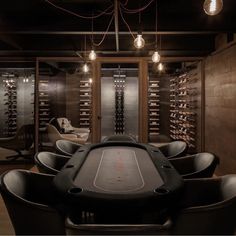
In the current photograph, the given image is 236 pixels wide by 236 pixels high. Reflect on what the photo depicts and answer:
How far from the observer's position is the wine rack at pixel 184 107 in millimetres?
7180

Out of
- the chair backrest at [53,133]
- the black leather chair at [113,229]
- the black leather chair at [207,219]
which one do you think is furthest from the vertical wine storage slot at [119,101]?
the black leather chair at [113,229]

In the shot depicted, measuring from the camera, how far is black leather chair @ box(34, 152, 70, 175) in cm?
304

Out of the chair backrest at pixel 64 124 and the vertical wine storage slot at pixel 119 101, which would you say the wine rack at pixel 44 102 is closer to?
the chair backrest at pixel 64 124

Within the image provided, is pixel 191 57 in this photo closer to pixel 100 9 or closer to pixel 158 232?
pixel 100 9

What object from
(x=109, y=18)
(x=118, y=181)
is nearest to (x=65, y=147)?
(x=109, y=18)

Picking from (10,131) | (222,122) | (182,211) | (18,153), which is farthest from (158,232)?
(10,131)

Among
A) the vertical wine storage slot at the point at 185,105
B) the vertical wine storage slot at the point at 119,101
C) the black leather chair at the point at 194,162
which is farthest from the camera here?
the vertical wine storage slot at the point at 119,101

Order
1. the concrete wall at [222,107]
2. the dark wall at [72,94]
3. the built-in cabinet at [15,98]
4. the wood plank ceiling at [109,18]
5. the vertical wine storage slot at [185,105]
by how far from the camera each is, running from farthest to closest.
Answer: the dark wall at [72,94]
the built-in cabinet at [15,98]
the vertical wine storage slot at [185,105]
the concrete wall at [222,107]
the wood plank ceiling at [109,18]

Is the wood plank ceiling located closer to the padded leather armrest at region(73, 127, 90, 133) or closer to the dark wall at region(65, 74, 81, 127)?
the padded leather armrest at region(73, 127, 90, 133)

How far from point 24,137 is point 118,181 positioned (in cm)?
504

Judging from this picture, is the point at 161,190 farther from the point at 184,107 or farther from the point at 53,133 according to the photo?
the point at 53,133

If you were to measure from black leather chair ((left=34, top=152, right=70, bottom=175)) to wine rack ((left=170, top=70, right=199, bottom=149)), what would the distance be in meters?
4.21

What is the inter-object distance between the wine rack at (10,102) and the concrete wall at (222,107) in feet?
17.1

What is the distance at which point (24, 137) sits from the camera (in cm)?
698
